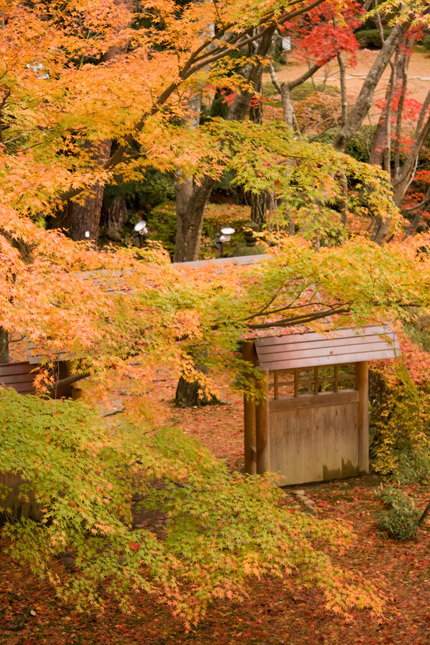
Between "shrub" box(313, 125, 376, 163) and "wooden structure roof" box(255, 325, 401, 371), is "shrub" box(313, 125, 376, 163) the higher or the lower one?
the higher one

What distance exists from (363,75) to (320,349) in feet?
82.3

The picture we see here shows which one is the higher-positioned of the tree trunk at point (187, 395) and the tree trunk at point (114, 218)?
the tree trunk at point (114, 218)

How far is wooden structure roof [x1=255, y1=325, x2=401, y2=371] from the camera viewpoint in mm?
10461

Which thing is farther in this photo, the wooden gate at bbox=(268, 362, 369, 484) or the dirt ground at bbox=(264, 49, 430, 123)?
the dirt ground at bbox=(264, 49, 430, 123)

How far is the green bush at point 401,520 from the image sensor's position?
9734 millimetres

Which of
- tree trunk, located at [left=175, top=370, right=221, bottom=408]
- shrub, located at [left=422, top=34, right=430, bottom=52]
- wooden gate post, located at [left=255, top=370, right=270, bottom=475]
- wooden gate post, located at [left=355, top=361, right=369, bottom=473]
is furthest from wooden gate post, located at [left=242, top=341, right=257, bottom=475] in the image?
shrub, located at [left=422, top=34, right=430, bottom=52]

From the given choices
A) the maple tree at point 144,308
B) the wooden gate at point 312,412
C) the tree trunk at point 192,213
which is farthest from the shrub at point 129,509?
the tree trunk at point 192,213

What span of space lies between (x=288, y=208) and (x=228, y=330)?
2189 millimetres

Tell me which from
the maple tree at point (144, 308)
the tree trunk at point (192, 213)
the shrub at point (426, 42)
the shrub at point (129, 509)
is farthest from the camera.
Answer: the shrub at point (426, 42)

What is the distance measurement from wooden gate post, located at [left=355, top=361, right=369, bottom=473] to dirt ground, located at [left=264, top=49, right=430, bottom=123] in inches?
753

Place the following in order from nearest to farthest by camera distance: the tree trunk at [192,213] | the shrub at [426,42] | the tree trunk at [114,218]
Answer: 1. the tree trunk at [192,213]
2. the tree trunk at [114,218]
3. the shrub at [426,42]

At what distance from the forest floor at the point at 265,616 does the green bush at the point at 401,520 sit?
136 mm

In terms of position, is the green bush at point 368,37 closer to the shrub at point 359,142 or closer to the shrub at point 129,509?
the shrub at point 359,142

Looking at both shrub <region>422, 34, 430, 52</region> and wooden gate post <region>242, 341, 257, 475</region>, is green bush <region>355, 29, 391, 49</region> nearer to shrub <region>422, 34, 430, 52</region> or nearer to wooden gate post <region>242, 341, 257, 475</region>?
shrub <region>422, 34, 430, 52</region>
